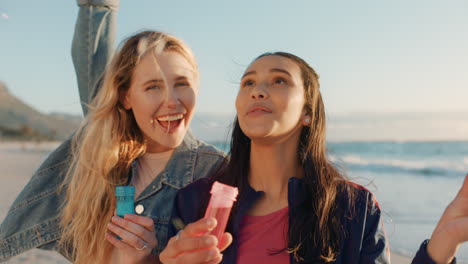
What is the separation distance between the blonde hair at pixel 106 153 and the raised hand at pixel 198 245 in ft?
4.61

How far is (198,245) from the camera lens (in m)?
2.03

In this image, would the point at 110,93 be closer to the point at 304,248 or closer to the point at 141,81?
the point at 141,81

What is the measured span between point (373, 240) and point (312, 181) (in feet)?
1.45

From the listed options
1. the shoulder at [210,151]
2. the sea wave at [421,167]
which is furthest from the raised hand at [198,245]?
the sea wave at [421,167]

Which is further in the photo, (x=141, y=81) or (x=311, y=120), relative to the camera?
(x=141, y=81)

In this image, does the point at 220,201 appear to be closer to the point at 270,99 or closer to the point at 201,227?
the point at 201,227

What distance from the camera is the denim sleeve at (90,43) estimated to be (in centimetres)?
437

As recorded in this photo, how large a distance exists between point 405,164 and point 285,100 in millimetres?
17319

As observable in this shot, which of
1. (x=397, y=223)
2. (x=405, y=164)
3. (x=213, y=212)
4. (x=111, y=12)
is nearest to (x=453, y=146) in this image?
(x=405, y=164)

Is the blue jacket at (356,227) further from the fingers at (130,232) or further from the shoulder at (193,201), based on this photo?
the fingers at (130,232)

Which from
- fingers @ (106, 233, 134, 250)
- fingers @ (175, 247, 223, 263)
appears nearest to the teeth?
fingers @ (106, 233, 134, 250)

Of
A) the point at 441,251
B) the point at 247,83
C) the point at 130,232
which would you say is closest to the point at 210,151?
the point at 247,83

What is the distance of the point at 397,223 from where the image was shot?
290 inches

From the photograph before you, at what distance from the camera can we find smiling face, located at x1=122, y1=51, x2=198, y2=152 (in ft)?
11.1
